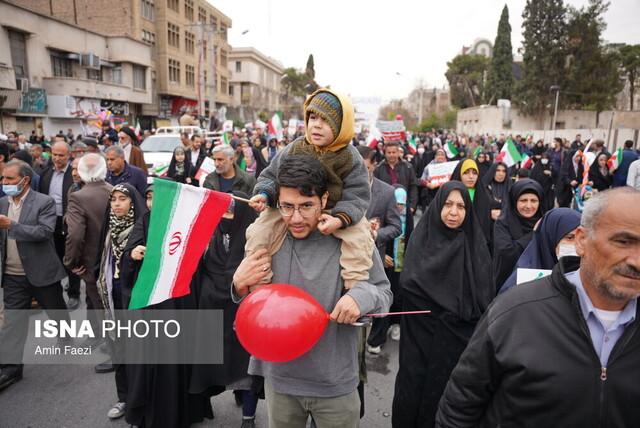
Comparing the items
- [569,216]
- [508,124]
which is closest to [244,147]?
[569,216]

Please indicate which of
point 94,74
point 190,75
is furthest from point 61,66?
point 190,75

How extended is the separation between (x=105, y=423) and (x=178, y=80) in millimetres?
41898

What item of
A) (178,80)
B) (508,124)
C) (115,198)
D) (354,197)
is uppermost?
(178,80)

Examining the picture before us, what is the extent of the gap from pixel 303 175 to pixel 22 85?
26.0 meters

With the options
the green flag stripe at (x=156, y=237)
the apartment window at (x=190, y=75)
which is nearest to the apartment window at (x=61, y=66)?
the apartment window at (x=190, y=75)

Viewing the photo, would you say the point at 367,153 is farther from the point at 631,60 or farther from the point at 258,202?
the point at 631,60

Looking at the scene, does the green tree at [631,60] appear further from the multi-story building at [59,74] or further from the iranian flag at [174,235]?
the iranian flag at [174,235]

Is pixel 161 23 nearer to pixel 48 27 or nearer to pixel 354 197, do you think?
pixel 48 27

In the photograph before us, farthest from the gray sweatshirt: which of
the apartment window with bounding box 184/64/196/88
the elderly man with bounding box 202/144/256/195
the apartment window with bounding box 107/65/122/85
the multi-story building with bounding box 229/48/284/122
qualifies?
the multi-story building with bounding box 229/48/284/122

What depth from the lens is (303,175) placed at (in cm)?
182

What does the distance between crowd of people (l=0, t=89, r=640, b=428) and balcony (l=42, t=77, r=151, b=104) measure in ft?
76.4

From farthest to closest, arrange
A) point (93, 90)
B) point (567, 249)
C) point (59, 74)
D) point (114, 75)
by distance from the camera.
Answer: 1. point (114, 75)
2. point (93, 90)
3. point (59, 74)
4. point (567, 249)

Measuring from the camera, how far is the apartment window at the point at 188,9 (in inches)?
1631

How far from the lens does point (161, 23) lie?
3759 cm
